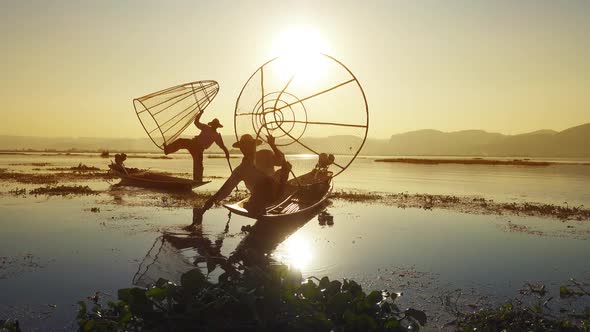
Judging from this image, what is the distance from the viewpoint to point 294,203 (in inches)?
672

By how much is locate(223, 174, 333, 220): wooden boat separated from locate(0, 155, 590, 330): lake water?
0.70m

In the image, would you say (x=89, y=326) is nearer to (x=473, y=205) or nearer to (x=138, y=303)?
(x=138, y=303)

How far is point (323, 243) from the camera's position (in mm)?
12891

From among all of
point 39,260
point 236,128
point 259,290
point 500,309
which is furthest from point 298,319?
point 236,128

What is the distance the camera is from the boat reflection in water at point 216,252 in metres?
9.17

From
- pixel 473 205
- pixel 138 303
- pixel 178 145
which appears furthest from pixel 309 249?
pixel 178 145

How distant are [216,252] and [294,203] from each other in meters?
6.44

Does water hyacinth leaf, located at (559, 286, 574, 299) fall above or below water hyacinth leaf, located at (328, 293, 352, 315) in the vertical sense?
below

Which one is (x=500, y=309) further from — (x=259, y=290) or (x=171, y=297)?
(x=171, y=297)

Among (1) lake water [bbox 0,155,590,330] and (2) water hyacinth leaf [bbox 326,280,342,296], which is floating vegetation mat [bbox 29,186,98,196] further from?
(2) water hyacinth leaf [bbox 326,280,342,296]

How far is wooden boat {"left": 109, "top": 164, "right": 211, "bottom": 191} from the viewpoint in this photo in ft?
82.5

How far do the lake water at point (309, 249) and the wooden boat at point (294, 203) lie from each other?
2.29ft

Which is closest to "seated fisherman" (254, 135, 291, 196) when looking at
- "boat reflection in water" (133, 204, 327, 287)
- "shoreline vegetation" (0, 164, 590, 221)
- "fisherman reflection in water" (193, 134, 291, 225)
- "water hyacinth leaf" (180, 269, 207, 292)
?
"fisherman reflection in water" (193, 134, 291, 225)

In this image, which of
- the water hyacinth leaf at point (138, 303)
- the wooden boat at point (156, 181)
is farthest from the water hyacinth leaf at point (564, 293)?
the wooden boat at point (156, 181)
